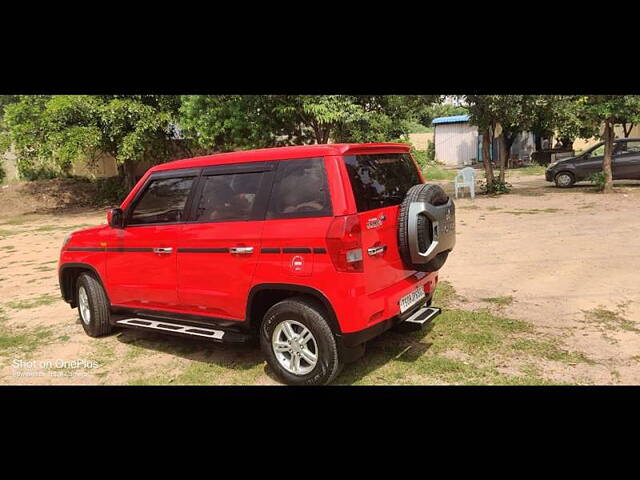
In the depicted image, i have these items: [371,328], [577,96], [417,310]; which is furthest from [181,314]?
[577,96]

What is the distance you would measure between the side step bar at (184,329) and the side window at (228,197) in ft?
3.23

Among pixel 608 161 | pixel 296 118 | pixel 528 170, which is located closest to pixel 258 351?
pixel 296 118

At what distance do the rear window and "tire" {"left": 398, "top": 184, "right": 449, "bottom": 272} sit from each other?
0.13 meters

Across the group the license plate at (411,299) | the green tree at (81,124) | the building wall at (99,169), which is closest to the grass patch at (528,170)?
the green tree at (81,124)

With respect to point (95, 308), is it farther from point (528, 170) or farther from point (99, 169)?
point (528, 170)

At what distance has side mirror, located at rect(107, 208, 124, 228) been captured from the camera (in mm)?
4895

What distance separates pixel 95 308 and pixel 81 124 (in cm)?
1387

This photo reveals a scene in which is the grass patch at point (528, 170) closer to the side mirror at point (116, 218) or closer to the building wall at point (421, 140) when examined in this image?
the building wall at point (421, 140)

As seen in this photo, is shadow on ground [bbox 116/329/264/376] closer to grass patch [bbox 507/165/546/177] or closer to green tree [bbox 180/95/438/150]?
green tree [bbox 180/95/438/150]

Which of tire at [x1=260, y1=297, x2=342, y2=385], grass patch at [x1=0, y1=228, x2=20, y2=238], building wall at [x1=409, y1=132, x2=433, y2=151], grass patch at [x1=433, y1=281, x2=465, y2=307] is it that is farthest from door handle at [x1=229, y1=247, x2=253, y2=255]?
Result: building wall at [x1=409, y1=132, x2=433, y2=151]

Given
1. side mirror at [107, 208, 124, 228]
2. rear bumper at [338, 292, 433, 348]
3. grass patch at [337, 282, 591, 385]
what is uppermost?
side mirror at [107, 208, 124, 228]

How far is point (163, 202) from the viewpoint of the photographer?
4723 millimetres

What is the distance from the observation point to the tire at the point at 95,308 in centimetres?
528

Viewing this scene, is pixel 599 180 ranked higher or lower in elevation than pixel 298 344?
higher
